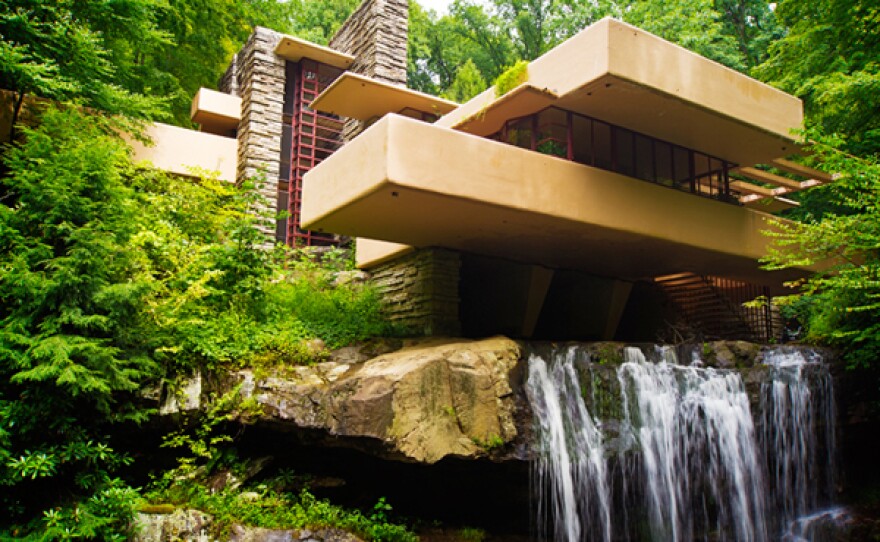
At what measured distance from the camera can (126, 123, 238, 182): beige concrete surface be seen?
43.4ft

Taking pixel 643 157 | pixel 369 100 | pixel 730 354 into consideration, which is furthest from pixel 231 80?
pixel 730 354

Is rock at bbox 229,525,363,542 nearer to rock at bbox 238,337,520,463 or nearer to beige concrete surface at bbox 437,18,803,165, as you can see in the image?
rock at bbox 238,337,520,463

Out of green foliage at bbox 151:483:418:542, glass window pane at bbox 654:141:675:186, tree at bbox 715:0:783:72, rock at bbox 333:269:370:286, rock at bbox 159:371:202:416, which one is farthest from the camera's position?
tree at bbox 715:0:783:72

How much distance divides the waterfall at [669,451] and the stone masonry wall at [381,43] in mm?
8971

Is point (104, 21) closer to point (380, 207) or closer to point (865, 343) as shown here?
point (380, 207)

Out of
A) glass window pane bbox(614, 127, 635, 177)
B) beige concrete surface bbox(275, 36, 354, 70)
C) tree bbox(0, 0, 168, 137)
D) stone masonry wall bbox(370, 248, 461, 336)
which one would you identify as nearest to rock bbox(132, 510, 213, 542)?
stone masonry wall bbox(370, 248, 461, 336)

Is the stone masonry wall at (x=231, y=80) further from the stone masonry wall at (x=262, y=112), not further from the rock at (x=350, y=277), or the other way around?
the rock at (x=350, y=277)

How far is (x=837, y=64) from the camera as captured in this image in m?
13.3

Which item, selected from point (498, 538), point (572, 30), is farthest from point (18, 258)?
point (572, 30)

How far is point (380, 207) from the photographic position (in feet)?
27.3

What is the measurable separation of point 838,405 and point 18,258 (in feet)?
36.0

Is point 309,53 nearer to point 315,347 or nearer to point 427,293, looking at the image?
point 427,293

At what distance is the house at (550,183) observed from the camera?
8289mm

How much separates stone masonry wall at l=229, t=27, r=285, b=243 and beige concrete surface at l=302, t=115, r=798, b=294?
5688 mm
